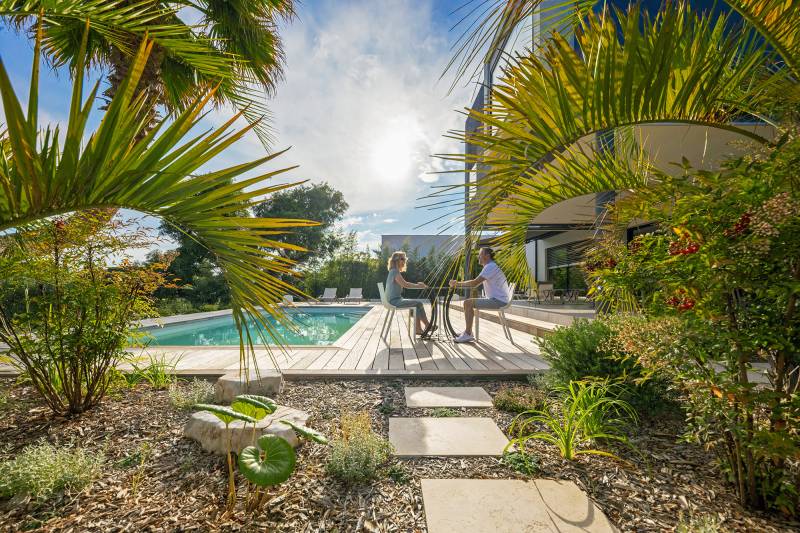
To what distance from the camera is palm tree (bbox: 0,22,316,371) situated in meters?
0.81

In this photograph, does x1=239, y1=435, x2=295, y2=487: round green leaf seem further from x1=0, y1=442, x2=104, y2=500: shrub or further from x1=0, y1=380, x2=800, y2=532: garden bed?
x1=0, y1=442, x2=104, y2=500: shrub

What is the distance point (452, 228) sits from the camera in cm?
165

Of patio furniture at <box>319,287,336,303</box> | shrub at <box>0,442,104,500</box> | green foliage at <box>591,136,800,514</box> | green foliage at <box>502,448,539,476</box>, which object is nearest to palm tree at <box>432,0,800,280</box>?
green foliage at <box>591,136,800,514</box>

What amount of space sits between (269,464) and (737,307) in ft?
5.65

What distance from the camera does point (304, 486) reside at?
4.68 ft

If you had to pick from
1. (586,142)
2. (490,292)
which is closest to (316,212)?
(490,292)

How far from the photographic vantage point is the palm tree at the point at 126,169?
0.81m

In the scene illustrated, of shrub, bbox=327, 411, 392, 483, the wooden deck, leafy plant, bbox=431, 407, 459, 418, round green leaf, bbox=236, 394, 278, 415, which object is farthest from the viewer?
the wooden deck

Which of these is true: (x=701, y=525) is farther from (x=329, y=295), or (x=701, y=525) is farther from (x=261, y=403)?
(x=329, y=295)

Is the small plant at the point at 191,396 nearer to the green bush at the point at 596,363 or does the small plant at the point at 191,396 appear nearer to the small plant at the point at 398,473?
the small plant at the point at 398,473

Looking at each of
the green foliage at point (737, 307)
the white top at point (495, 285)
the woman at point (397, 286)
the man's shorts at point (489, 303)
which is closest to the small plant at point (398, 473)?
the green foliage at point (737, 307)

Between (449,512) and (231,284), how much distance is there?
3.77ft

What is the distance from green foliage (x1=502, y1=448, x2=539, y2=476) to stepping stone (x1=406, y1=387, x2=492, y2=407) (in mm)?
667

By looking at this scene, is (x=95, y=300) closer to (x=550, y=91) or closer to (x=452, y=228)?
(x=452, y=228)
